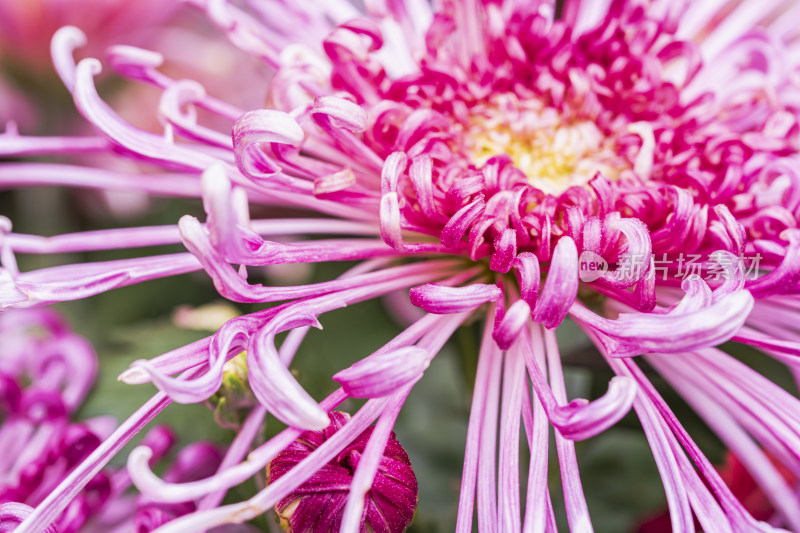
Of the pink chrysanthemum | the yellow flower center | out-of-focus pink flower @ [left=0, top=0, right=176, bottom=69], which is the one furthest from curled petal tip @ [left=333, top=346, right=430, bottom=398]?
out-of-focus pink flower @ [left=0, top=0, right=176, bottom=69]

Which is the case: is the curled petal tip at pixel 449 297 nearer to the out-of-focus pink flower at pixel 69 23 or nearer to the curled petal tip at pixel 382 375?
the curled petal tip at pixel 382 375

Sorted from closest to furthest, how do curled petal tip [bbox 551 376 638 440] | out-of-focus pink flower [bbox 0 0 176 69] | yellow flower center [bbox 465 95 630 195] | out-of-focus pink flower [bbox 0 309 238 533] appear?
1. curled petal tip [bbox 551 376 638 440]
2. out-of-focus pink flower [bbox 0 309 238 533]
3. yellow flower center [bbox 465 95 630 195]
4. out-of-focus pink flower [bbox 0 0 176 69]

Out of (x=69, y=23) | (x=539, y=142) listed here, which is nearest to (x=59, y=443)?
(x=539, y=142)

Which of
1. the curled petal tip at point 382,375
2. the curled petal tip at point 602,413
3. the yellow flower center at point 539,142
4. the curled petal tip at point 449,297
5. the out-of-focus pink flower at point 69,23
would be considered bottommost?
the curled petal tip at point 602,413

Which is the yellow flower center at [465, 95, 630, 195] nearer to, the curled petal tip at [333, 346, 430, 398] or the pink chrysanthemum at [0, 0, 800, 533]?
the pink chrysanthemum at [0, 0, 800, 533]

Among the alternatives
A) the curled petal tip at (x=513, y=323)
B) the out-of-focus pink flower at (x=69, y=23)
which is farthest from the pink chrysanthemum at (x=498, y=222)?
the out-of-focus pink flower at (x=69, y=23)

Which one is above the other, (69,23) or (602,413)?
(69,23)

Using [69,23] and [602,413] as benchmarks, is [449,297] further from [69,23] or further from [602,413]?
[69,23]

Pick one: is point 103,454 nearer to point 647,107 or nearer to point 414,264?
point 414,264
